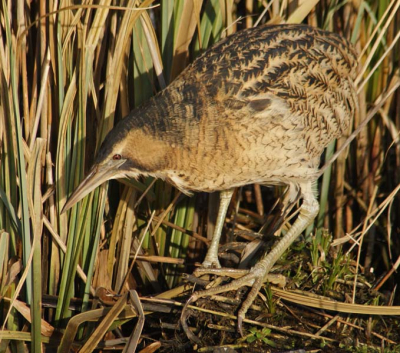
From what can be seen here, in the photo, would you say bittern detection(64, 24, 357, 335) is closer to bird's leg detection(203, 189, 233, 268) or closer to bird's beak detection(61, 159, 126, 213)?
bird's beak detection(61, 159, 126, 213)

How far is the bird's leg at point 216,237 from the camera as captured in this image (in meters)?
3.81

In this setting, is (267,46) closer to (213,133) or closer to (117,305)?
(213,133)

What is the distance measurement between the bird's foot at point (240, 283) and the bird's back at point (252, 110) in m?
0.50

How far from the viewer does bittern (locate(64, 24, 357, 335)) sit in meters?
3.32

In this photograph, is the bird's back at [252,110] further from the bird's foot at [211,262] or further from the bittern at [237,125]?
the bird's foot at [211,262]

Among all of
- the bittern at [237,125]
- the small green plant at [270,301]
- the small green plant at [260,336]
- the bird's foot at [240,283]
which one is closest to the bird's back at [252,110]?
the bittern at [237,125]

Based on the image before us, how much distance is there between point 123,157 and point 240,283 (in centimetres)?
97

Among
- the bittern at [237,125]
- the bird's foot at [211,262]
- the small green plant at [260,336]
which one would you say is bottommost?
the small green plant at [260,336]

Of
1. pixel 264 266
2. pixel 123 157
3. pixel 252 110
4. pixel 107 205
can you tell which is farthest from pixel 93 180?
pixel 264 266

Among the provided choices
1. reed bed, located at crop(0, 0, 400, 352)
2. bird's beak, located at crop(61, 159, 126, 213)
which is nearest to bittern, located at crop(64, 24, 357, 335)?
bird's beak, located at crop(61, 159, 126, 213)

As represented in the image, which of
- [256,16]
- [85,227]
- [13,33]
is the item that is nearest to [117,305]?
[85,227]

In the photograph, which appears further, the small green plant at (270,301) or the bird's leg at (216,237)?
the bird's leg at (216,237)

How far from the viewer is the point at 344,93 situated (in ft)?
12.6

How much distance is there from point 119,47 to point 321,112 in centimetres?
126
